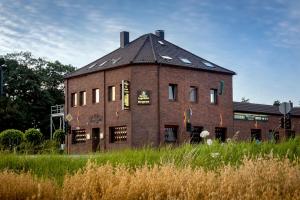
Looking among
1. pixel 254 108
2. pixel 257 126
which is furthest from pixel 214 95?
pixel 254 108

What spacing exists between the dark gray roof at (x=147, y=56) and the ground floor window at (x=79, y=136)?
520 cm

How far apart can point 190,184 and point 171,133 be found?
35728 millimetres

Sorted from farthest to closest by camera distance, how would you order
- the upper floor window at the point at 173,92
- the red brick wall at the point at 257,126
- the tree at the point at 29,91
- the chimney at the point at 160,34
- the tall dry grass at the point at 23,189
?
the tree at the point at 29,91 < the red brick wall at the point at 257,126 < the chimney at the point at 160,34 < the upper floor window at the point at 173,92 < the tall dry grass at the point at 23,189

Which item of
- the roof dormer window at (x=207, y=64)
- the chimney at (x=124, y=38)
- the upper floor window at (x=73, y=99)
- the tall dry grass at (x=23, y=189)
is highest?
the chimney at (x=124, y=38)

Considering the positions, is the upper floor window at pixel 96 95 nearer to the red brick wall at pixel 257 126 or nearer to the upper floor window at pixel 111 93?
the upper floor window at pixel 111 93

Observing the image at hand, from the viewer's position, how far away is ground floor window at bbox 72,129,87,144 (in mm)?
49725

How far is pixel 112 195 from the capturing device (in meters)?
9.46

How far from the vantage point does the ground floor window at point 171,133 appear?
44375mm

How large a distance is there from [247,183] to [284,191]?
0.61 metres

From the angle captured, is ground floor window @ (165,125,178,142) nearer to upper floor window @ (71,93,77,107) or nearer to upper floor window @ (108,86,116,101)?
upper floor window @ (108,86,116,101)

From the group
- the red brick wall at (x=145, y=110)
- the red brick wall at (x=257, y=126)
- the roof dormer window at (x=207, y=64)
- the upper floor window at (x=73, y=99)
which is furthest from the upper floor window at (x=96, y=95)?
the red brick wall at (x=257, y=126)

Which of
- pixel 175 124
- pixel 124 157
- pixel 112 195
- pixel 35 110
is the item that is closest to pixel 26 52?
pixel 35 110

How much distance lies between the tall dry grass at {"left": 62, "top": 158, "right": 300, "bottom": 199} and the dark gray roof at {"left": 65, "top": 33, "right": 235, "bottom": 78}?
3410 centimetres

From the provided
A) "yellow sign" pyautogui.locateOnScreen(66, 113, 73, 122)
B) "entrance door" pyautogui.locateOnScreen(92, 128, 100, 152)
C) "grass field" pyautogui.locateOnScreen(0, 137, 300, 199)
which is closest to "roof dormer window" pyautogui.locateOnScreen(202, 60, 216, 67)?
"entrance door" pyautogui.locateOnScreen(92, 128, 100, 152)
